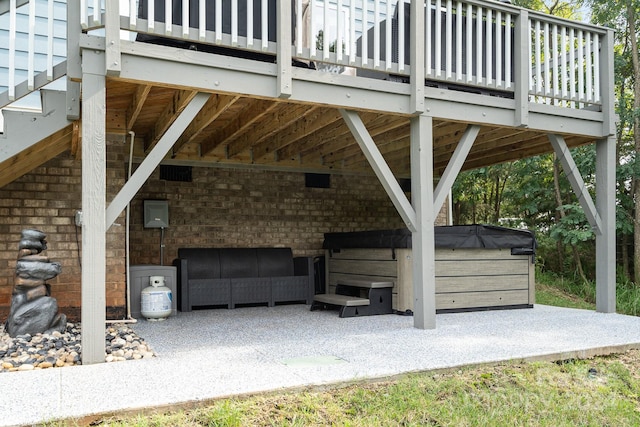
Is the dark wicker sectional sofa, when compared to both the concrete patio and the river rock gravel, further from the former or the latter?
the river rock gravel

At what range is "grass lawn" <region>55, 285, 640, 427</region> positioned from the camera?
270cm

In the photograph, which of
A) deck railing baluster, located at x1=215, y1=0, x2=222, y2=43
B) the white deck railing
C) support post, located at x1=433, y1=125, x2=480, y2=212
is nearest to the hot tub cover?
support post, located at x1=433, y1=125, x2=480, y2=212

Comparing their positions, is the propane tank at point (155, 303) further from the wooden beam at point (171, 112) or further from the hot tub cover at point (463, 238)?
the hot tub cover at point (463, 238)

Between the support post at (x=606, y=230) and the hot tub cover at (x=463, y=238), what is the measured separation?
0.85 m

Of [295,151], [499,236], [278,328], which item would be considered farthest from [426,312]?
[295,151]

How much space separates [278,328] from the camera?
16.7 ft

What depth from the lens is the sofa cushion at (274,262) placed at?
705 centimetres

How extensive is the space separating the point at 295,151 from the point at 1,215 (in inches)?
136

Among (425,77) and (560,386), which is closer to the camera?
(560,386)

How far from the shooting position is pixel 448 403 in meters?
3.06

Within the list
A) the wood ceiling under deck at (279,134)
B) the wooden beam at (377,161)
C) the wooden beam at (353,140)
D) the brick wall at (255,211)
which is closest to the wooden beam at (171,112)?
the wood ceiling under deck at (279,134)

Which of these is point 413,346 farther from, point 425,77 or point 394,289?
point 425,77

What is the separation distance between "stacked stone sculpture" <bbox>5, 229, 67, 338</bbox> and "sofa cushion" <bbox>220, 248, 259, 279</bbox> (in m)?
2.50

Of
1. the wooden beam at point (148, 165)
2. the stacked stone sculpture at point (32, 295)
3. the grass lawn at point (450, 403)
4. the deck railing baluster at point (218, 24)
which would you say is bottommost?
the grass lawn at point (450, 403)
